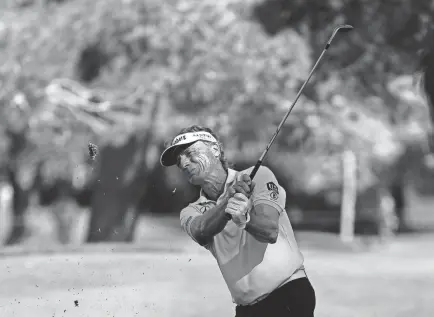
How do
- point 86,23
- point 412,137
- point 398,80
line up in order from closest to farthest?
point 86,23 → point 398,80 → point 412,137

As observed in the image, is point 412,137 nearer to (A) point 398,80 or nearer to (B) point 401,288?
(A) point 398,80

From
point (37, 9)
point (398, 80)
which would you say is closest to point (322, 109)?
point (398, 80)

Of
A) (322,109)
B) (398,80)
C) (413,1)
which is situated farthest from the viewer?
(398,80)

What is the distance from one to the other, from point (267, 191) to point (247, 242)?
0.91ft

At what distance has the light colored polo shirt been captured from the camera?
4.67 metres

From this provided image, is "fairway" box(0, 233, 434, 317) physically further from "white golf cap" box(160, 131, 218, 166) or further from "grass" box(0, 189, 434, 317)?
"white golf cap" box(160, 131, 218, 166)

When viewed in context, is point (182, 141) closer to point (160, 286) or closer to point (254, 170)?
point (254, 170)

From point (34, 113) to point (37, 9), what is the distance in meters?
2.88

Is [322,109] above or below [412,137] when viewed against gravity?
above

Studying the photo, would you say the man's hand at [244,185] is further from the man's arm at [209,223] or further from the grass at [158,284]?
the grass at [158,284]

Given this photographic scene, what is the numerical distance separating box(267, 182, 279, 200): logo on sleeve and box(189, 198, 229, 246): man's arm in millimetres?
232

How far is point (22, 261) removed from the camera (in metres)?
17.4

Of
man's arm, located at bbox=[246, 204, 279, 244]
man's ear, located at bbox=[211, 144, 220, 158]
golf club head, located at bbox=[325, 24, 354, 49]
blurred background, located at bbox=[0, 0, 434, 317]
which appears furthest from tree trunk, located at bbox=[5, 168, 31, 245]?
man's arm, located at bbox=[246, 204, 279, 244]

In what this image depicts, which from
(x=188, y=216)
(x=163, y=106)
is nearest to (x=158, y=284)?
(x=163, y=106)
